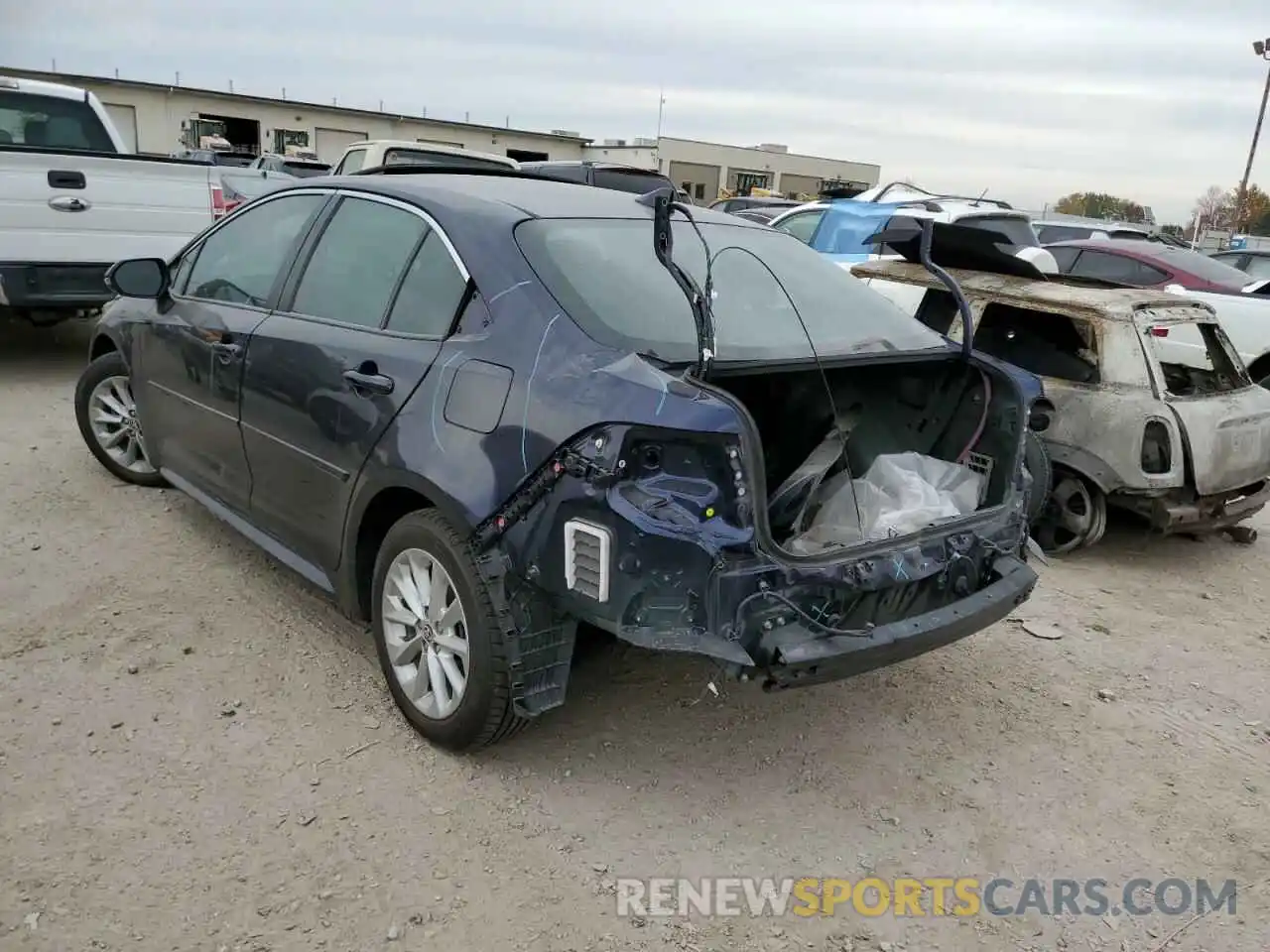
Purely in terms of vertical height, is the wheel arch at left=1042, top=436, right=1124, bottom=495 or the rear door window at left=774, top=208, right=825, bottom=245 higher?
the rear door window at left=774, top=208, right=825, bottom=245

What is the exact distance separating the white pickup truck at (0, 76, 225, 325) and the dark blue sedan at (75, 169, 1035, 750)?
3496 millimetres

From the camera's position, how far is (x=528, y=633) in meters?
2.85

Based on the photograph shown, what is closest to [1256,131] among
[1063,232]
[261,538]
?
[1063,232]

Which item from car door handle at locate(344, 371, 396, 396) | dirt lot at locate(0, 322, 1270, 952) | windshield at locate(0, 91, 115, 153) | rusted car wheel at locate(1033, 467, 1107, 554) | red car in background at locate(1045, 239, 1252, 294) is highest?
windshield at locate(0, 91, 115, 153)

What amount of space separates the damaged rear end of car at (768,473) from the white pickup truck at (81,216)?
5.24 meters

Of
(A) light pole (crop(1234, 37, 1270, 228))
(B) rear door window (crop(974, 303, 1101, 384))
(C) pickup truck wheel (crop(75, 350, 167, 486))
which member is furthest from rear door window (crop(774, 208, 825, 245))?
(A) light pole (crop(1234, 37, 1270, 228))

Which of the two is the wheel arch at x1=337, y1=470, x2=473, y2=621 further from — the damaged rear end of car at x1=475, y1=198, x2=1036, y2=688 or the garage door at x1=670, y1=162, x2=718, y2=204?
the garage door at x1=670, y1=162, x2=718, y2=204

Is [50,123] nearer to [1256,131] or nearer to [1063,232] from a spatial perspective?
[1063,232]

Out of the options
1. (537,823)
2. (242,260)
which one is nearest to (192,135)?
(242,260)

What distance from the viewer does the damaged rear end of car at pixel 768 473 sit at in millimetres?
2590

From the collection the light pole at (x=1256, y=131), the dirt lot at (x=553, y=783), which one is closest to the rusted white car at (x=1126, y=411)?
the dirt lot at (x=553, y=783)

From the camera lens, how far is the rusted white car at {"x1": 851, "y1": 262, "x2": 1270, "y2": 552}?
199 inches

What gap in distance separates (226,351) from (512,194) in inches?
53.3

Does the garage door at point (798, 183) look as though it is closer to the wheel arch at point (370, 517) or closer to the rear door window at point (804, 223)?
the rear door window at point (804, 223)
